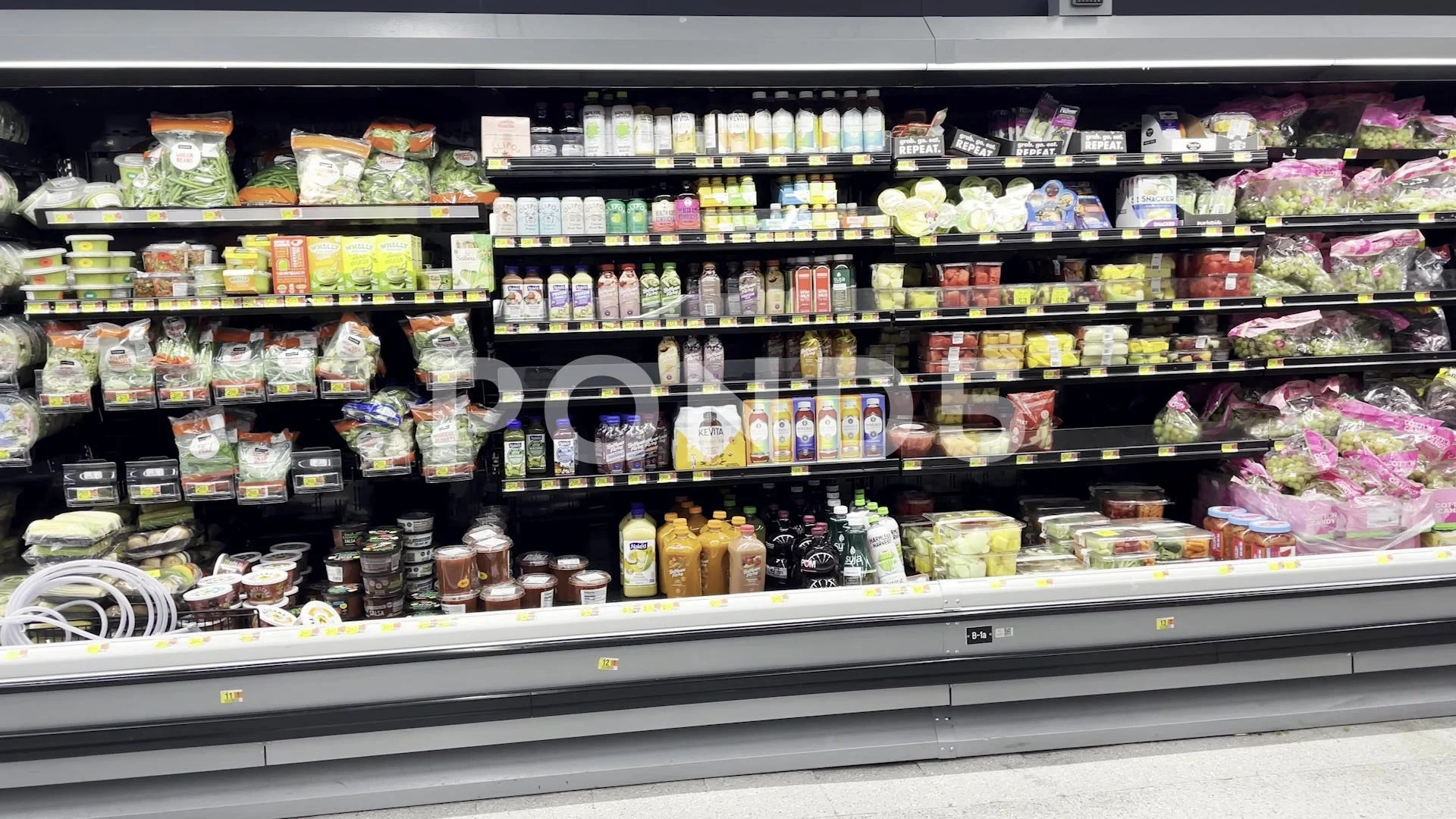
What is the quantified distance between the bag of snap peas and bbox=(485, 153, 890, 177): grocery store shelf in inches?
40.3

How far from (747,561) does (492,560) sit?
3.15 feet

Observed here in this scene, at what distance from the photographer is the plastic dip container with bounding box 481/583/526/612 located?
3.27 m

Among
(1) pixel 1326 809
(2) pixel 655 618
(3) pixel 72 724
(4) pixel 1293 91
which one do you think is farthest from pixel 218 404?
(4) pixel 1293 91

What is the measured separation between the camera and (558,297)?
345cm

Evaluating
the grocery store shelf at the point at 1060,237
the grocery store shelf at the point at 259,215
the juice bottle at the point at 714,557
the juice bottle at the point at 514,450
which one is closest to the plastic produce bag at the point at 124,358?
the grocery store shelf at the point at 259,215

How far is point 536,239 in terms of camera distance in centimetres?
337

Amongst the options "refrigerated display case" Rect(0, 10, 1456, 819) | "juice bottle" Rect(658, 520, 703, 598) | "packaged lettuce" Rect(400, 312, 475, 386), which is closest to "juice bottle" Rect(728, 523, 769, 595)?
"refrigerated display case" Rect(0, 10, 1456, 819)

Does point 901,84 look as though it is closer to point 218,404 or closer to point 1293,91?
point 1293,91

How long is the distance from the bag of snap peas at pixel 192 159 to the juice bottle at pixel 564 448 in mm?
1474

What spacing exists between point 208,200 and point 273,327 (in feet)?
1.80

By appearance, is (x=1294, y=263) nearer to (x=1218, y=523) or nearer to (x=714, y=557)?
(x=1218, y=523)

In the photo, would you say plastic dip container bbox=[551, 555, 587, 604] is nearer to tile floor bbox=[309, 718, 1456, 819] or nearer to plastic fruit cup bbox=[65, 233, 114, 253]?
tile floor bbox=[309, 718, 1456, 819]

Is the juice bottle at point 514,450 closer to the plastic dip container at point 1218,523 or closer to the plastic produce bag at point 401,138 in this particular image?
the plastic produce bag at point 401,138

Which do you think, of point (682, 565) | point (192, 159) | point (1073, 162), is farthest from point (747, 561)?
point (192, 159)
